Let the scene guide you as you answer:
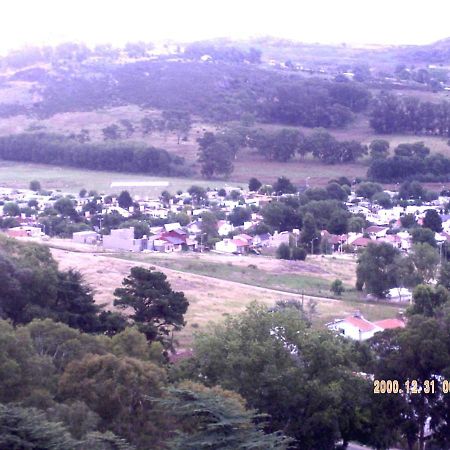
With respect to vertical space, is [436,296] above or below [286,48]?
below

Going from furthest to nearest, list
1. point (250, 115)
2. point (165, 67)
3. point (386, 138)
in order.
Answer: point (165, 67) < point (250, 115) < point (386, 138)

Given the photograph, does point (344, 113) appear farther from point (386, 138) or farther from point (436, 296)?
point (436, 296)

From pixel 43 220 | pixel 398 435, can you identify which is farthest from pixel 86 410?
pixel 43 220

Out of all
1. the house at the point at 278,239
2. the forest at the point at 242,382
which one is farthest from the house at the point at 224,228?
the forest at the point at 242,382

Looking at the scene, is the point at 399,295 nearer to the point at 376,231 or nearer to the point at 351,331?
the point at 351,331
